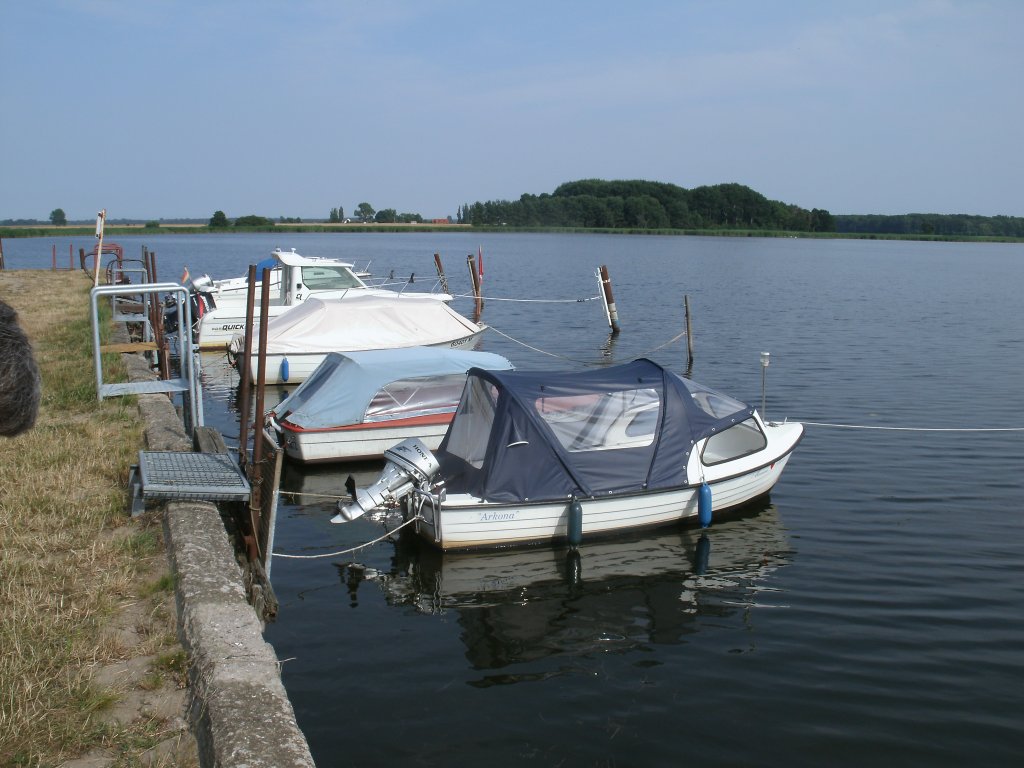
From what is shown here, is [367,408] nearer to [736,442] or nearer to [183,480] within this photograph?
[736,442]

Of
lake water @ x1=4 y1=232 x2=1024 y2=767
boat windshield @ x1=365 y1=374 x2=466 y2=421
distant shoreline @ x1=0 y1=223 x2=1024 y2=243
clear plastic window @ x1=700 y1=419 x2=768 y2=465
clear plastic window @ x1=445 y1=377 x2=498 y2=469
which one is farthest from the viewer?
distant shoreline @ x1=0 y1=223 x2=1024 y2=243

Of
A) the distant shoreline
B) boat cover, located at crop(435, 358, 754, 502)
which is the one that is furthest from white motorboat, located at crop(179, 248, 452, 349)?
the distant shoreline

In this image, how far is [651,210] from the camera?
153 meters

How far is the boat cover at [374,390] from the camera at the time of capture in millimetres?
14461

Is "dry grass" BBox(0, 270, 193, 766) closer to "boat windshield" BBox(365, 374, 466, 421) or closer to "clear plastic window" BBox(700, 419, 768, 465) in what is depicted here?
"boat windshield" BBox(365, 374, 466, 421)

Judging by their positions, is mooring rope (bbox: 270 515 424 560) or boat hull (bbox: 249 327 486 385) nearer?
mooring rope (bbox: 270 515 424 560)

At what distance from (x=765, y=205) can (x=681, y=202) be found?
52.2 feet

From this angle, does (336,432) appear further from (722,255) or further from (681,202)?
(681,202)

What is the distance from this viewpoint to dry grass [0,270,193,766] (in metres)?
4.77

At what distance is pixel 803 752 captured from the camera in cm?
Answer: 708

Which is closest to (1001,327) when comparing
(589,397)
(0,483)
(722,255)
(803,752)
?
(589,397)

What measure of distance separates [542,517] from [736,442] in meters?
3.78

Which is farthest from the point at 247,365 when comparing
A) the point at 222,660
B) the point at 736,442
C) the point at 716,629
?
the point at 736,442

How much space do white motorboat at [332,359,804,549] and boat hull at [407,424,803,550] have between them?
0.6 inches
